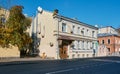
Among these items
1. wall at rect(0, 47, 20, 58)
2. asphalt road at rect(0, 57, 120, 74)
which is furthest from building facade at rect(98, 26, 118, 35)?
asphalt road at rect(0, 57, 120, 74)

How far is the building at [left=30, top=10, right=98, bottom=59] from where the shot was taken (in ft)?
124

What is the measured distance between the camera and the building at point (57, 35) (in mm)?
37812

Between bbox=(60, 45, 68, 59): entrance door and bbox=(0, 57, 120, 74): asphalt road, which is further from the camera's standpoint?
bbox=(60, 45, 68, 59): entrance door

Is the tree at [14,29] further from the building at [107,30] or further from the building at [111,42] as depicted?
the building at [107,30]

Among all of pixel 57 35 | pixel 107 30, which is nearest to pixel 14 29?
pixel 57 35

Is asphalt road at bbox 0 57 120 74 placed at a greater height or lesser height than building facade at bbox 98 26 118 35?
lesser

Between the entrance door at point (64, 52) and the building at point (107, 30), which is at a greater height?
the building at point (107, 30)

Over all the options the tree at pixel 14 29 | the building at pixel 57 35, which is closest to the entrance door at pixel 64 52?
the building at pixel 57 35

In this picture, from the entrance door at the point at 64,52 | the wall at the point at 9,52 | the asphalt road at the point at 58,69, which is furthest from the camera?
the entrance door at the point at 64,52

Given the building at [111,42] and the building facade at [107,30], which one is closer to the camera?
the building at [111,42]

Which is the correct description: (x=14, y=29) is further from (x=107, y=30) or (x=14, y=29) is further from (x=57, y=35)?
(x=107, y=30)

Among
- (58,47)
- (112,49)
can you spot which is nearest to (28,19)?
(58,47)

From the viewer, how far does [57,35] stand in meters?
37.6

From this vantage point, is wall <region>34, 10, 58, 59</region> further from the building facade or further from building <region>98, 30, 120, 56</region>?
the building facade
